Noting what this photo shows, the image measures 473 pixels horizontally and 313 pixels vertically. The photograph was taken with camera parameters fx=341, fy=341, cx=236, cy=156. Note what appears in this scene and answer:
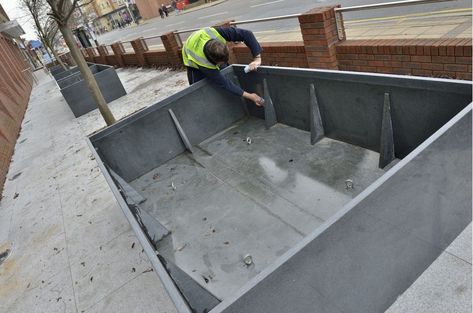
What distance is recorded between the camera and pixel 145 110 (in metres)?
4.13

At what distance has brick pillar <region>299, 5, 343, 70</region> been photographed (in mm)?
5129

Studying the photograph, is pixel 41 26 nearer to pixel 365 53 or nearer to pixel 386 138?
pixel 365 53

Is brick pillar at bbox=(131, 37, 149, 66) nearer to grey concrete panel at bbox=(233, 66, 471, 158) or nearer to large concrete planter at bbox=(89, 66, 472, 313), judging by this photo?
large concrete planter at bbox=(89, 66, 472, 313)

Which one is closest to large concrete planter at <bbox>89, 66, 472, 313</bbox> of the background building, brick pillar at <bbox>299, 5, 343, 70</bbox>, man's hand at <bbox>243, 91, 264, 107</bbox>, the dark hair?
man's hand at <bbox>243, 91, 264, 107</bbox>

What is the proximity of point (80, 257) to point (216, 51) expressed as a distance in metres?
2.80

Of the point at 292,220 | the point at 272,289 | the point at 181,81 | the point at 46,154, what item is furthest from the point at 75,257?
the point at 181,81

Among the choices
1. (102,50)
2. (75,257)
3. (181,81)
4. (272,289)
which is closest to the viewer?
(272,289)

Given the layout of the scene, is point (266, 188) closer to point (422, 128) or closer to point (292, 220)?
point (292, 220)

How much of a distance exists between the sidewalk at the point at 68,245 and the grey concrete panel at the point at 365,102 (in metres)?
2.32

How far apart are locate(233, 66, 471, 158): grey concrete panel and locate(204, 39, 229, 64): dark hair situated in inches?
20.5

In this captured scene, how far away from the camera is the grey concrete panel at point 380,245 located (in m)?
1.48

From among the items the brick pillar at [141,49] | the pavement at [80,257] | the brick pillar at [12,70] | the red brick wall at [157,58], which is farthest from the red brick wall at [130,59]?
the pavement at [80,257]

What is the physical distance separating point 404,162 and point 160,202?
103 inches

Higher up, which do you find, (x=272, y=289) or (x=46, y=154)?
(x=272, y=289)
